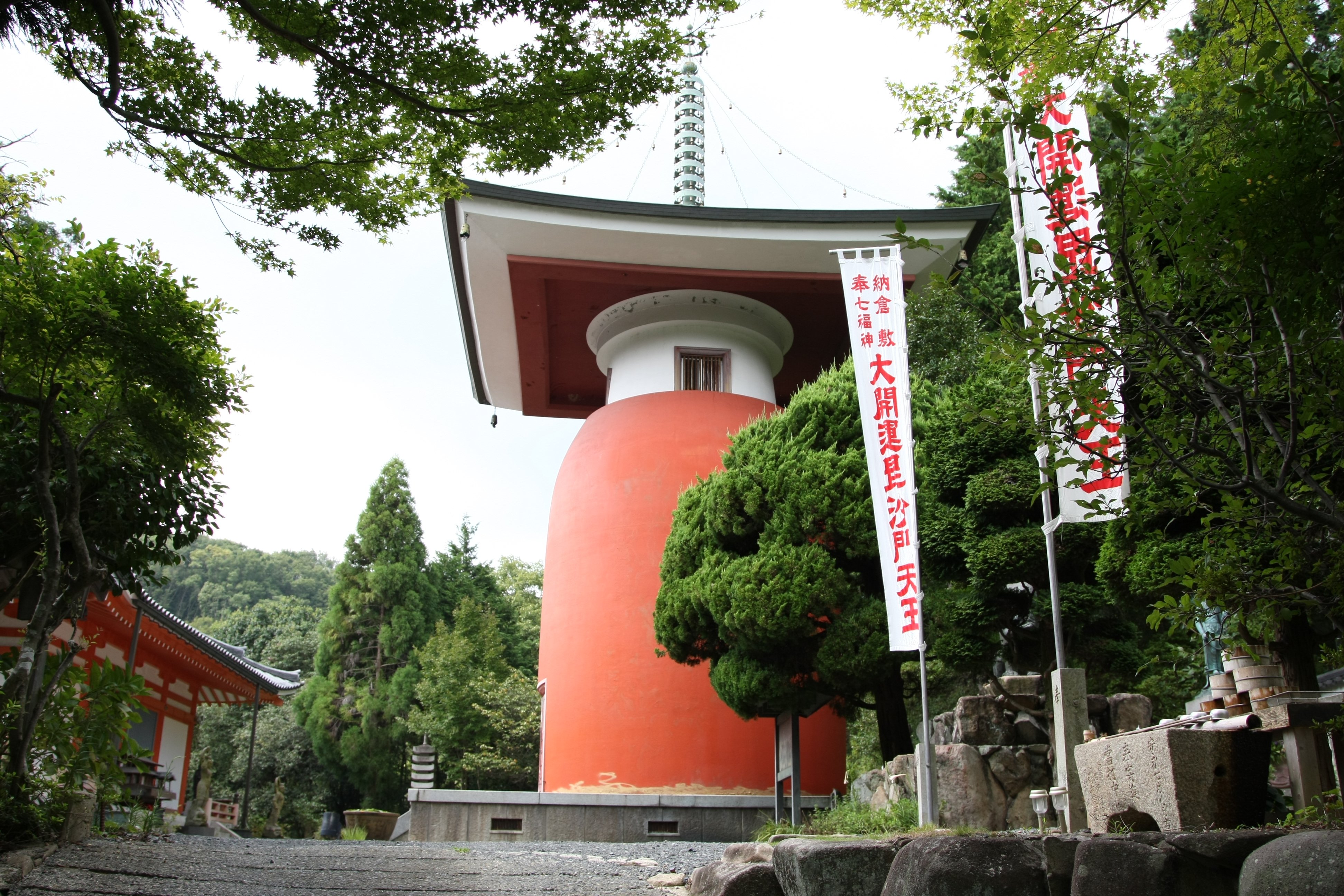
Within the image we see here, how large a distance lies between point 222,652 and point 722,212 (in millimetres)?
9418

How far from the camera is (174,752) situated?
56.2 feet

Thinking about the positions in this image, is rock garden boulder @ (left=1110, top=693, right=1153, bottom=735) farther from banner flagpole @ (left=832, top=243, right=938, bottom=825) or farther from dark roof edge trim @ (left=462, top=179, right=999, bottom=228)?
dark roof edge trim @ (left=462, top=179, right=999, bottom=228)

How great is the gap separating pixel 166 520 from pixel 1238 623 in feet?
20.2

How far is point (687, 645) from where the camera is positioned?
10.2 metres

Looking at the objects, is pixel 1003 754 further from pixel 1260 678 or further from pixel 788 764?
pixel 788 764

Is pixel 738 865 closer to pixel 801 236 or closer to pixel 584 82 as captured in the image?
pixel 584 82

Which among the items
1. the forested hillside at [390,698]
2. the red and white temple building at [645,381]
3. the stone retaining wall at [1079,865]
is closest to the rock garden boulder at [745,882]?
the stone retaining wall at [1079,865]

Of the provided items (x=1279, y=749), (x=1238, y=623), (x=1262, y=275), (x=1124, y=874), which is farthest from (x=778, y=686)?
(x=1262, y=275)

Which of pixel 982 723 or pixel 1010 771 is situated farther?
pixel 982 723

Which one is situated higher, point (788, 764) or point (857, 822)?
point (788, 764)

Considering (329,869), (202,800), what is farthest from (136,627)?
(329,869)

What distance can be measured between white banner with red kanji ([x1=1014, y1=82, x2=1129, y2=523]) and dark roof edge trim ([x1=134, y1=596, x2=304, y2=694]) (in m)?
8.29

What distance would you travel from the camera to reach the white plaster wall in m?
16.0

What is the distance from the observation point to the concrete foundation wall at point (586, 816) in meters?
11.3
